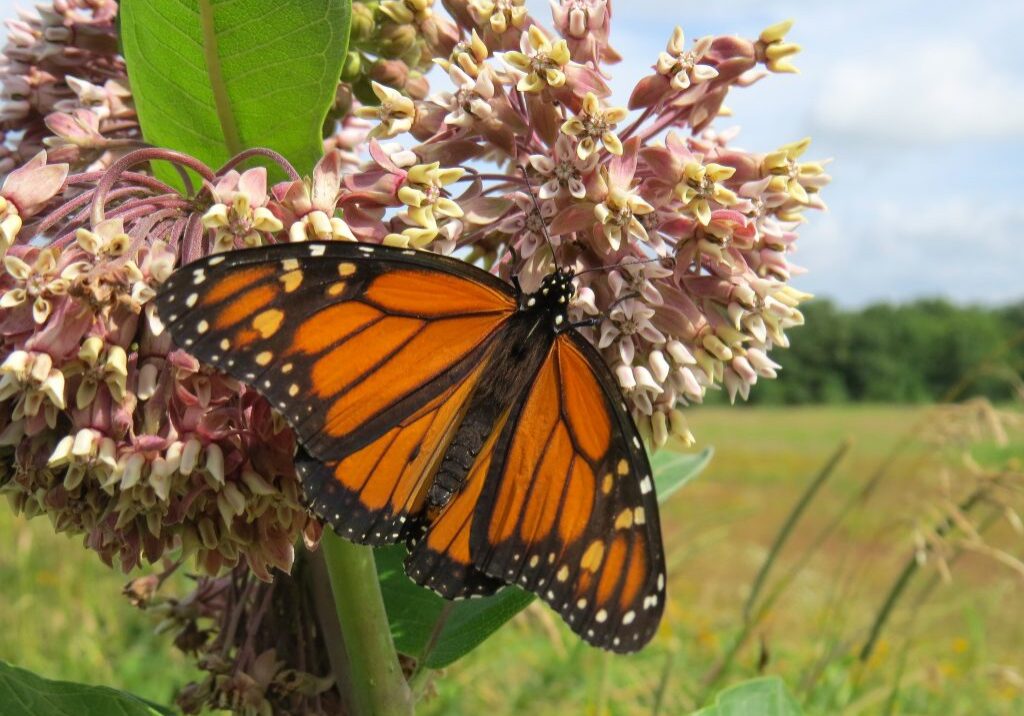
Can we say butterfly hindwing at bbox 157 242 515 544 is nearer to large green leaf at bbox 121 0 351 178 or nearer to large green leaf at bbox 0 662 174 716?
large green leaf at bbox 121 0 351 178

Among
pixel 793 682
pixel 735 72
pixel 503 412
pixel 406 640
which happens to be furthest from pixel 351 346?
pixel 793 682

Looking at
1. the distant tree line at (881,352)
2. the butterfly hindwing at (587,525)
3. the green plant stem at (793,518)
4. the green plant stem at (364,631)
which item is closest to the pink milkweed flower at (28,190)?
the green plant stem at (364,631)

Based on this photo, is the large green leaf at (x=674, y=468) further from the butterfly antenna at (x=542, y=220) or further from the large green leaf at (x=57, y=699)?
the large green leaf at (x=57, y=699)

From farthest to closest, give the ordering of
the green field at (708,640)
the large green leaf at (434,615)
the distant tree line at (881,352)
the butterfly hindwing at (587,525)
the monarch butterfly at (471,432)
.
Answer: the distant tree line at (881,352) < the green field at (708,640) < the large green leaf at (434,615) < the butterfly hindwing at (587,525) < the monarch butterfly at (471,432)

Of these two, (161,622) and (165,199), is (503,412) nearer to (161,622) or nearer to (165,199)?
(165,199)

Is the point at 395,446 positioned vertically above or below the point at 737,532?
above

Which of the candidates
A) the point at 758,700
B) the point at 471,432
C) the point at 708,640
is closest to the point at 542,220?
the point at 471,432
